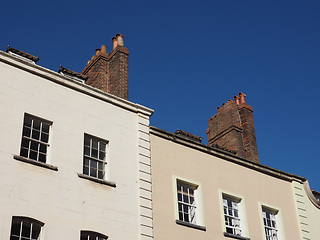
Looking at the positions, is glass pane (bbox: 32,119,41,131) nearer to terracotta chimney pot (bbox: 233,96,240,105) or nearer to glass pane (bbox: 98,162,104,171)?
glass pane (bbox: 98,162,104,171)

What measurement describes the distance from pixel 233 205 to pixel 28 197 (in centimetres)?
938

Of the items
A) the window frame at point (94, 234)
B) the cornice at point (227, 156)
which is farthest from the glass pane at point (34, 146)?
the cornice at point (227, 156)

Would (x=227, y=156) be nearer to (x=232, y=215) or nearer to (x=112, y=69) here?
(x=232, y=215)

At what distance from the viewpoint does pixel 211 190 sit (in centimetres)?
2175

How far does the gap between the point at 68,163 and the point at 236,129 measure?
492 inches

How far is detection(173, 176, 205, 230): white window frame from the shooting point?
20.2 metres

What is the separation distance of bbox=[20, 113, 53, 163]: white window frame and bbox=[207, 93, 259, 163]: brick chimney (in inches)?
470

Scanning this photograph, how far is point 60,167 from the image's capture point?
17656 millimetres

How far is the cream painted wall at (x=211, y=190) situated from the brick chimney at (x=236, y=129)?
3.17 metres

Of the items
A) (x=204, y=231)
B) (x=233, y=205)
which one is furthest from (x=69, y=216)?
(x=233, y=205)

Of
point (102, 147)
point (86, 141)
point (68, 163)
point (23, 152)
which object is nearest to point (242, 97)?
point (102, 147)

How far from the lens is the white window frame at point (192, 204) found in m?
20.2

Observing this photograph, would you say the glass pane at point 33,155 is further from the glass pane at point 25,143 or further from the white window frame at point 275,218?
the white window frame at point 275,218

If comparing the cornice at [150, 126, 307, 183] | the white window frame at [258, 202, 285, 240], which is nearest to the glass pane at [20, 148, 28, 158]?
the cornice at [150, 126, 307, 183]
